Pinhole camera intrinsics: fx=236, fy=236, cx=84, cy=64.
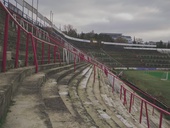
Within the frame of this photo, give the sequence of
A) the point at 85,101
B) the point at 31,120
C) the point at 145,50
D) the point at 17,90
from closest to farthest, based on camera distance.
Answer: the point at 31,120
the point at 17,90
the point at 85,101
the point at 145,50

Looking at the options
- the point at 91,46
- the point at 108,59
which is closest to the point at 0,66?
the point at 108,59

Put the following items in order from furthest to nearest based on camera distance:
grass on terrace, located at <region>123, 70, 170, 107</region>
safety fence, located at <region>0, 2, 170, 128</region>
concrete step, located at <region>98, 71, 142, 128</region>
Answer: grass on terrace, located at <region>123, 70, 170, 107</region> → concrete step, located at <region>98, 71, 142, 128</region> → safety fence, located at <region>0, 2, 170, 128</region>

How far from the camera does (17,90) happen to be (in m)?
4.24

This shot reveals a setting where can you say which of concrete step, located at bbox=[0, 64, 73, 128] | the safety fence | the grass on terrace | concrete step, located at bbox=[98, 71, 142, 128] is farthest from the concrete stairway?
the grass on terrace

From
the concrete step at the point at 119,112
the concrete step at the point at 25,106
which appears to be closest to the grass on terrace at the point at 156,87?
the concrete step at the point at 119,112

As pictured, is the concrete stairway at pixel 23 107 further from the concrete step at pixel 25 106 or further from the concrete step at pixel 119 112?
the concrete step at pixel 119 112

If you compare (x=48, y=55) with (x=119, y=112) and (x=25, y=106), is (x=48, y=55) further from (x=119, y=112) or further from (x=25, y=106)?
(x=25, y=106)

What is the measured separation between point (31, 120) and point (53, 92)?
1.80 m

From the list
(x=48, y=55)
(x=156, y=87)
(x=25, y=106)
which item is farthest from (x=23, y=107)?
(x=156, y=87)

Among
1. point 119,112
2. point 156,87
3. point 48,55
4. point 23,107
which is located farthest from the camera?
point 156,87

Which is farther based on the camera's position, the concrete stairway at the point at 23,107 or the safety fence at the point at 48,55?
the safety fence at the point at 48,55

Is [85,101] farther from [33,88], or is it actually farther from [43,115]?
[43,115]

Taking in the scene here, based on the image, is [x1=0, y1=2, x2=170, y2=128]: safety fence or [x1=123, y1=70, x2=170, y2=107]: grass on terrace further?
[x1=123, y1=70, x2=170, y2=107]: grass on terrace

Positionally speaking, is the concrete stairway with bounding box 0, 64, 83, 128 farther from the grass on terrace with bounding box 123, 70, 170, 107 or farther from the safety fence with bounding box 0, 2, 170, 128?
the grass on terrace with bounding box 123, 70, 170, 107
